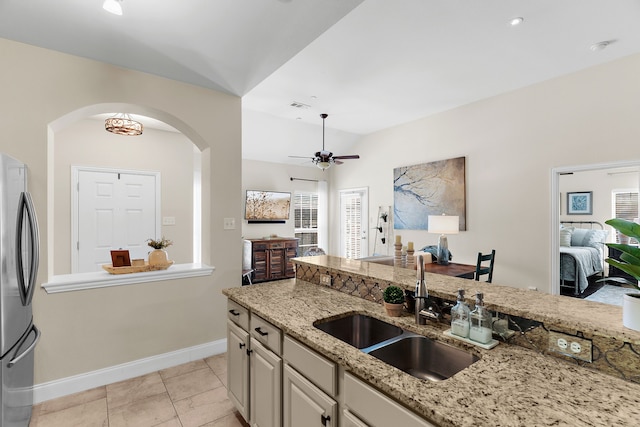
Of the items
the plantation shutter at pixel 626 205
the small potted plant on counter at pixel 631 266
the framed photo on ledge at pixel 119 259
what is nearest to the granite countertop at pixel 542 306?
the small potted plant on counter at pixel 631 266

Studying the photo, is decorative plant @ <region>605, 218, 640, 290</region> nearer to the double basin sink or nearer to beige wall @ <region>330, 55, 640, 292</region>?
the double basin sink

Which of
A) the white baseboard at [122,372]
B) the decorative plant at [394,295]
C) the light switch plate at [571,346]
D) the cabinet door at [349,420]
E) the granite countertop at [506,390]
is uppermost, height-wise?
the decorative plant at [394,295]

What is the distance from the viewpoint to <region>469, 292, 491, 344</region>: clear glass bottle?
1.28 metres

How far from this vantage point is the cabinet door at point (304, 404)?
1.25 meters

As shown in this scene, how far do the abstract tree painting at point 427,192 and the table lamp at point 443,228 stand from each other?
55 cm

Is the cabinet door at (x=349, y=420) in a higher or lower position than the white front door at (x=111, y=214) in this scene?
lower

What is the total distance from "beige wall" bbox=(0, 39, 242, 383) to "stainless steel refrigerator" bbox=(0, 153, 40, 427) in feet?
1.30

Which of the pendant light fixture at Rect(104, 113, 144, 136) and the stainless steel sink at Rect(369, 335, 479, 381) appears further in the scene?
the pendant light fixture at Rect(104, 113, 144, 136)

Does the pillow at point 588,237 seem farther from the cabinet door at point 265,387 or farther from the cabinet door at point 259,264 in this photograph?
the cabinet door at point 265,387

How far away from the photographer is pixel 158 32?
89.0 inches

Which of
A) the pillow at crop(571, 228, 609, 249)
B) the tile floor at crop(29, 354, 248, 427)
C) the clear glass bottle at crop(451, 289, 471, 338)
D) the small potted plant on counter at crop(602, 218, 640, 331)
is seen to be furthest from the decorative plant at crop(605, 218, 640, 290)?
the pillow at crop(571, 228, 609, 249)

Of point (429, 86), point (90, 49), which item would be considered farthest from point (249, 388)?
point (429, 86)

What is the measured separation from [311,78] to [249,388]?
3.39 meters

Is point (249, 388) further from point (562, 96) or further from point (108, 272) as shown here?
point (562, 96)
